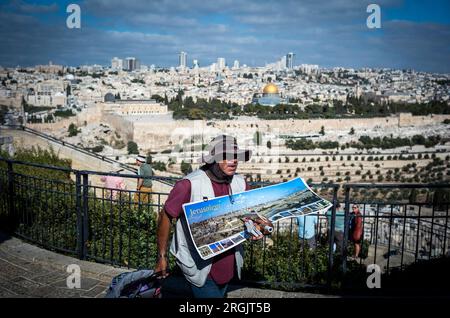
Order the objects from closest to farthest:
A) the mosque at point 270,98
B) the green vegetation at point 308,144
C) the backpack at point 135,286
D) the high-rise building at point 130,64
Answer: the backpack at point 135,286
the green vegetation at point 308,144
the mosque at point 270,98
the high-rise building at point 130,64

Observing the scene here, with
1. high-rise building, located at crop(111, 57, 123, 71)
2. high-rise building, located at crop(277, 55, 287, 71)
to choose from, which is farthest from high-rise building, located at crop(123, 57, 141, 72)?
high-rise building, located at crop(277, 55, 287, 71)

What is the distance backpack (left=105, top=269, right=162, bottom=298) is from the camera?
6.26ft

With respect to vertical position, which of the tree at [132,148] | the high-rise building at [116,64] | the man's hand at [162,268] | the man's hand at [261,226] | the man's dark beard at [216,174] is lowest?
the tree at [132,148]

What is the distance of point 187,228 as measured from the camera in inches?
80.4

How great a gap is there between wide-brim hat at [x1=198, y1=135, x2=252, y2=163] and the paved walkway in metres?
1.18

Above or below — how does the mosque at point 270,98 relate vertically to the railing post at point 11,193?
above

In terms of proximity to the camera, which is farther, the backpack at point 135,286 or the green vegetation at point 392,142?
the green vegetation at point 392,142

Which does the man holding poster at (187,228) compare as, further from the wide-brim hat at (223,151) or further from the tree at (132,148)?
the tree at (132,148)

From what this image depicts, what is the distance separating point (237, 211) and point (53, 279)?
174 centimetres

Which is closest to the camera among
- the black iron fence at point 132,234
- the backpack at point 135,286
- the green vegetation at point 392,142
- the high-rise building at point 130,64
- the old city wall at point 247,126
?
the backpack at point 135,286

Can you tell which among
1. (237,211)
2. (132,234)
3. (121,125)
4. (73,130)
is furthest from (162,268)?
(121,125)

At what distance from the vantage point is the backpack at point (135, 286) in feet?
6.26

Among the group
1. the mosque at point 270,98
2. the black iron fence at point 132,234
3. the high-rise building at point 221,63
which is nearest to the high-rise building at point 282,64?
the high-rise building at point 221,63
